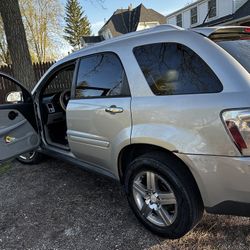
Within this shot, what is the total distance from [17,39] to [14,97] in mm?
3378

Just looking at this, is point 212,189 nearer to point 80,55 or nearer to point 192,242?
point 192,242

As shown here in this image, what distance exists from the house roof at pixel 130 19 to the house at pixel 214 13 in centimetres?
960

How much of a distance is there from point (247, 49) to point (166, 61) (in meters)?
0.66

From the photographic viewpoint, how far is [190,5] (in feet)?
66.2

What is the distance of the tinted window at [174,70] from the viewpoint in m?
2.16

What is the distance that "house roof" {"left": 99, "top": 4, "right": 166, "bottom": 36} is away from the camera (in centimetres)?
3180

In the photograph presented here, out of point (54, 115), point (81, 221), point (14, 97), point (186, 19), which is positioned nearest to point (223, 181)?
point (81, 221)

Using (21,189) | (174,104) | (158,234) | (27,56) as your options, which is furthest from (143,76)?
(27,56)

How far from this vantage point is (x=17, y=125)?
3936mm

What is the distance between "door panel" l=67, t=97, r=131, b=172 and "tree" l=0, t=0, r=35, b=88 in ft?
13.5

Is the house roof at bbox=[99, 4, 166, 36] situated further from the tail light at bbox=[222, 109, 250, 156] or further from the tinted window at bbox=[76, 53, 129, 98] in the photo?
the tail light at bbox=[222, 109, 250, 156]

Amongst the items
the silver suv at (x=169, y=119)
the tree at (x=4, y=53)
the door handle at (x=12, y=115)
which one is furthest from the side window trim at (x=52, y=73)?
the tree at (x=4, y=53)

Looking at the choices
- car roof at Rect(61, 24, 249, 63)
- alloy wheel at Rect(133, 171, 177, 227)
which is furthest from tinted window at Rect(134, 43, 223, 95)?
alloy wheel at Rect(133, 171, 177, 227)

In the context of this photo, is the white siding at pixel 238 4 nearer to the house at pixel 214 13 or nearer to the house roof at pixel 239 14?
the house at pixel 214 13
